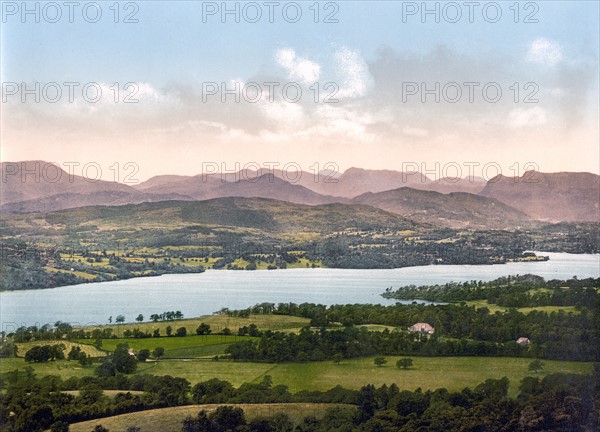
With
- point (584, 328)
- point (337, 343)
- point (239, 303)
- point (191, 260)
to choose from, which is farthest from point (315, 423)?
point (584, 328)

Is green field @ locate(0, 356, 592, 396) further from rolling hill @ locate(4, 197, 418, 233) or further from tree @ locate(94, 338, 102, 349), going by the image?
rolling hill @ locate(4, 197, 418, 233)

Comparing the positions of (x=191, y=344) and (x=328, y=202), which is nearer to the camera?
(x=191, y=344)

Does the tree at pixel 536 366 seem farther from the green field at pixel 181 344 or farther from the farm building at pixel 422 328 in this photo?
the green field at pixel 181 344

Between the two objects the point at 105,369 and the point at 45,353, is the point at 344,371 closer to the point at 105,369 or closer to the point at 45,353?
the point at 105,369

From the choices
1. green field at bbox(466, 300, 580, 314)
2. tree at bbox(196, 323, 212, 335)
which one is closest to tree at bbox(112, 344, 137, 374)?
tree at bbox(196, 323, 212, 335)

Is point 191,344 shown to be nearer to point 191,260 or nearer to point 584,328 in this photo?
point 191,260

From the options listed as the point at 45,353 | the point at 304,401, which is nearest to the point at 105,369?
the point at 45,353
